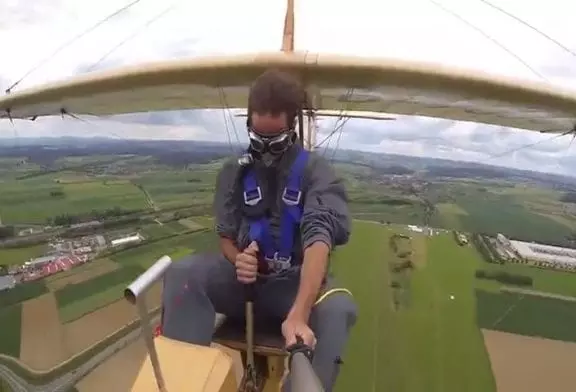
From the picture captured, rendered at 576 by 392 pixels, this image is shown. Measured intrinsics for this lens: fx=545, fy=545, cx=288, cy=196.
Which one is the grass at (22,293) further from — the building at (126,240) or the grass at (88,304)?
the building at (126,240)

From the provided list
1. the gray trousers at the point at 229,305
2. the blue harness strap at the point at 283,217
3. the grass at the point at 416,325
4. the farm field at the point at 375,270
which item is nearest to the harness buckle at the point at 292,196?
the blue harness strap at the point at 283,217

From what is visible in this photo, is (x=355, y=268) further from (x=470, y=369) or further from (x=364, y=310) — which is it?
(x=470, y=369)

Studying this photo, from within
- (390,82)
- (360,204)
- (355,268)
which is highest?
(390,82)

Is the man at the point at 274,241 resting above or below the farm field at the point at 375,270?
above

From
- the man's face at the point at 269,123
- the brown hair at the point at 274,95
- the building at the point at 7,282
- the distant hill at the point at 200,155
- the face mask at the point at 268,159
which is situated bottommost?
the building at the point at 7,282

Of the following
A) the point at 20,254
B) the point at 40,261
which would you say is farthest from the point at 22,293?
the point at 20,254

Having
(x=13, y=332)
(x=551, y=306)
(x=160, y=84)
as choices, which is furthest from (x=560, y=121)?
(x=13, y=332)

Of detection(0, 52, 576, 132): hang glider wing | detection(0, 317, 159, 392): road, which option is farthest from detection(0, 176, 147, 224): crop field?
detection(0, 52, 576, 132): hang glider wing
